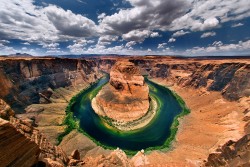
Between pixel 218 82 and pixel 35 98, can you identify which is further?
pixel 218 82

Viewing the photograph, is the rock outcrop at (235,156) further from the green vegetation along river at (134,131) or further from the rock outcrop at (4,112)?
the rock outcrop at (4,112)

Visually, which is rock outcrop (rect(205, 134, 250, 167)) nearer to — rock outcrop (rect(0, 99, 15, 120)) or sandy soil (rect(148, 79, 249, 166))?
sandy soil (rect(148, 79, 249, 166))

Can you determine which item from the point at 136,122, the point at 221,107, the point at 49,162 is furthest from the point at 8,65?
the point at 221,107

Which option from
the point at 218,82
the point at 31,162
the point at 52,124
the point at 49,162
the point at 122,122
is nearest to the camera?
the point at 31,162

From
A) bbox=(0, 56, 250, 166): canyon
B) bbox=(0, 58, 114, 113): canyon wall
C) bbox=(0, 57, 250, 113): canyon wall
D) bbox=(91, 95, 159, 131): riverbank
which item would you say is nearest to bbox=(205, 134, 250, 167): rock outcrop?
bbox=(0, 56, 250, 166): canyon

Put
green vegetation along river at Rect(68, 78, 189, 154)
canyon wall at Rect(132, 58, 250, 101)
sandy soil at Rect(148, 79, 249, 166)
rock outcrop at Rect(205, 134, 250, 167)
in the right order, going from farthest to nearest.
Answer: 1. canyon wall at Rect(132, 58, 250, 101)
2. green vegetation along river at Rect(68, 78, 189, 154)
3. sandy soil at Rect(148, 79, 249, 166)
4. rock outcrop at Rect(205, 134, 250, 167)

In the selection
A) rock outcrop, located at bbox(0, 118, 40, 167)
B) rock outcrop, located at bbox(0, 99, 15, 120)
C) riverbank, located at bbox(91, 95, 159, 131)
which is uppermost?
rock outcrop, located at bbox(0, 99, 15, 120)

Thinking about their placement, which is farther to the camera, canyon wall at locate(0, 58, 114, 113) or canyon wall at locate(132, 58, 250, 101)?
canyon wall at locate(132, 58, 250, 101)

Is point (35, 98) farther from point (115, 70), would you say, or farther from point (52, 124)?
point (115, 70)
